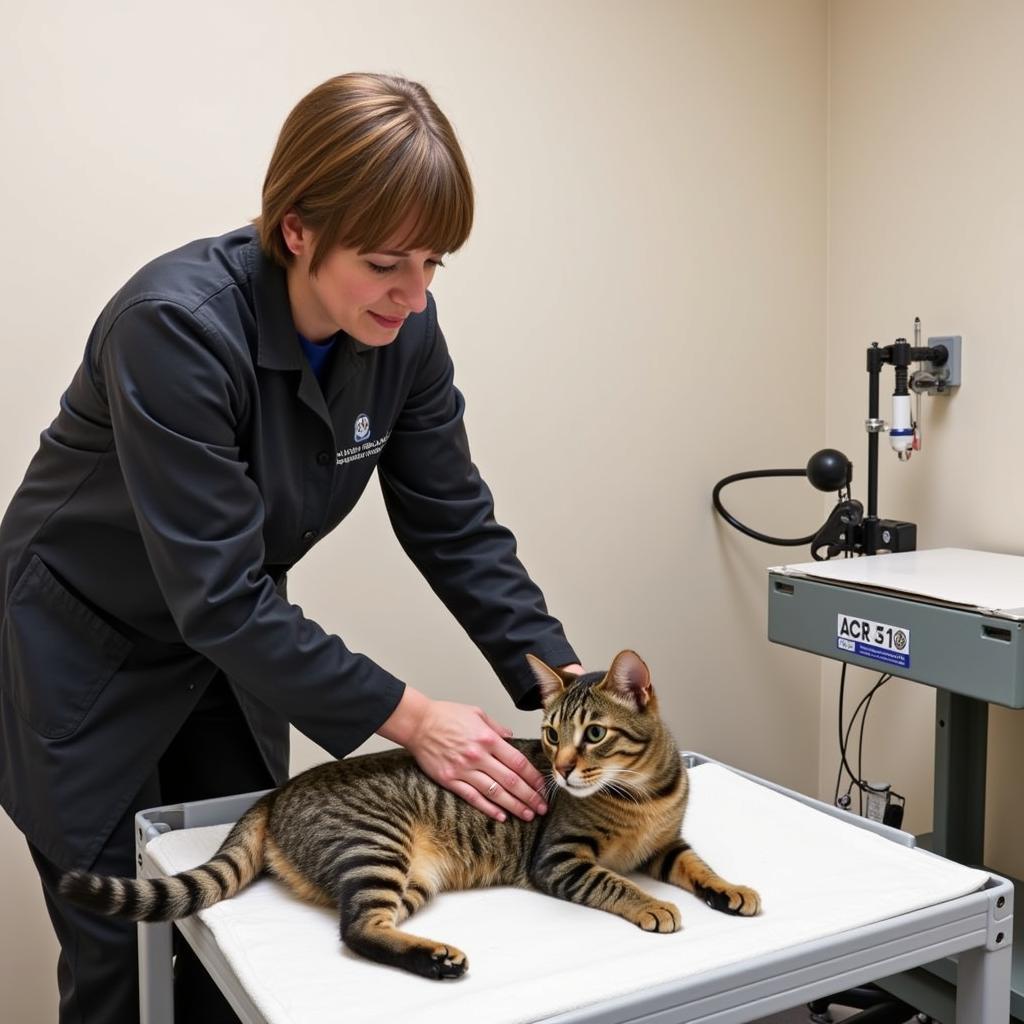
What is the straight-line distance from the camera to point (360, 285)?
Result: 1.10 meters

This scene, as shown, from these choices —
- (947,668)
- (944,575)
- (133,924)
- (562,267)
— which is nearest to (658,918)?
(133,924)

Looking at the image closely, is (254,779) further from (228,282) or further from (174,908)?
(228,282)

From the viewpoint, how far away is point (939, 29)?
2.31 m

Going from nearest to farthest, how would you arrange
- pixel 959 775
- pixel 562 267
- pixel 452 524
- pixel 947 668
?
pixel 452 524
pixel 947 668
pixel 959 775
pixel 562 267

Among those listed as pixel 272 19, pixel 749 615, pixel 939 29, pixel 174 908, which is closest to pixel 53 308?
pixel 272 19

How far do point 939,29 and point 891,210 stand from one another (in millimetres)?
388

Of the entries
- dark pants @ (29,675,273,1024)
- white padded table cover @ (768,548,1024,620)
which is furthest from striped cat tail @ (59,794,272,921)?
white padded table cover @ (768,548,1024,620)

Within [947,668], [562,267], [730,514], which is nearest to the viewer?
[947,668]

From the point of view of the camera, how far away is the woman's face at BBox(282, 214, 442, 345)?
109cm

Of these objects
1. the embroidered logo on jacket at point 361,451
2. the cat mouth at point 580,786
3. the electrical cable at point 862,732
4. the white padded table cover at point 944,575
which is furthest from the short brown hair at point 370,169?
the electrical cable at point 862,732

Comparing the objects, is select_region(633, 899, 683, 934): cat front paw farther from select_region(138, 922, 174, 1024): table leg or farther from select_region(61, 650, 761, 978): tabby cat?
select_region(138, 922, 174, 1024): table leg

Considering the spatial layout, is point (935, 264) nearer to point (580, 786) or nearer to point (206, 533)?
point (580, 786)

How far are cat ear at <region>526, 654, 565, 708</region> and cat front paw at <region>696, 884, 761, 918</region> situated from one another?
0.89 feet

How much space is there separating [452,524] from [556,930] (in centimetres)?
58
